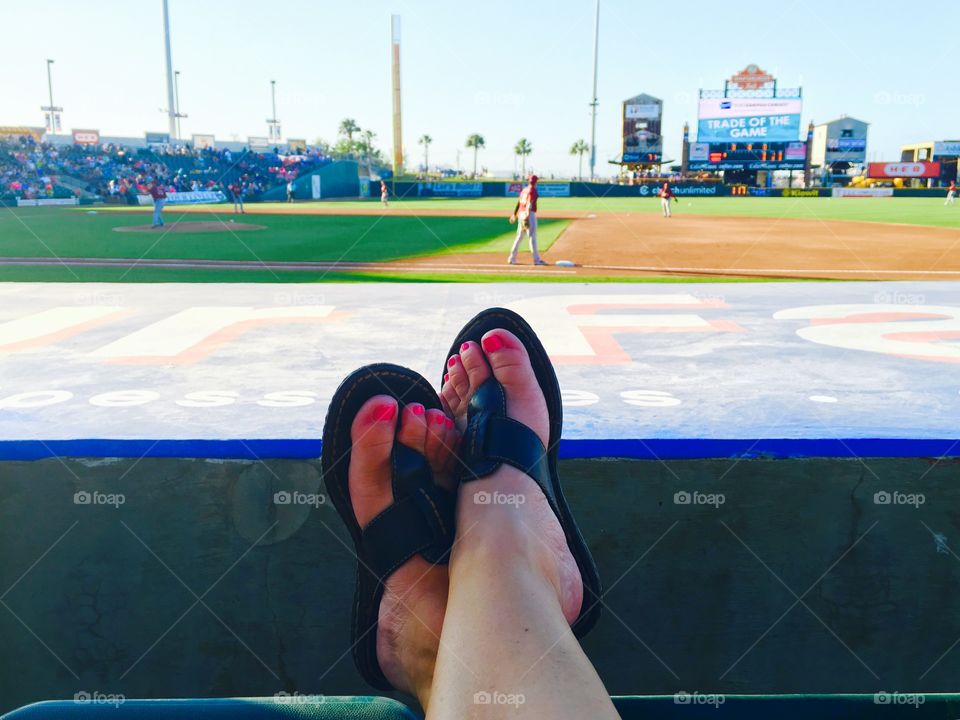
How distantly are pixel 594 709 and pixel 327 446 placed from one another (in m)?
0.88

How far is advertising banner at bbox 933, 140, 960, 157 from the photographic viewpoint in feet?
224

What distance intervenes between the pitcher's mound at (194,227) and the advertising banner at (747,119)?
44049 mm

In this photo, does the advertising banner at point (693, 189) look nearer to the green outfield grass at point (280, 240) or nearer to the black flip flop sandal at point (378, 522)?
the green outfield grass at point (280, 240)

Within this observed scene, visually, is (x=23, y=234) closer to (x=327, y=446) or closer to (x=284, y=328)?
(x=284, y=328)

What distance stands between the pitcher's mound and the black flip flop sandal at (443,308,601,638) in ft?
55.0

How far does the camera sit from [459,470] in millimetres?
1840

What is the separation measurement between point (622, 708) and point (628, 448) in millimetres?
691

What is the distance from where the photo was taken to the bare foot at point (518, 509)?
5.05 feet

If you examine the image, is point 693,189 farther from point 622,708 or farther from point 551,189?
point 622,708

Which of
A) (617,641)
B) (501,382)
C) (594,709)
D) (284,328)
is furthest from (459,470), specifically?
(284,328)

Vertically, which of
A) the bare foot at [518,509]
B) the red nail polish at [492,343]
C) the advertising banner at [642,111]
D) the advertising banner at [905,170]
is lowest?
the bare foot at [518,509]

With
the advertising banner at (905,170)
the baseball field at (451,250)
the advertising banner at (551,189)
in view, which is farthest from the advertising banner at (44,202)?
the advertising banner at (905,170)

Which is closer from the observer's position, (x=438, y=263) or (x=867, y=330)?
(x=867, y=330)

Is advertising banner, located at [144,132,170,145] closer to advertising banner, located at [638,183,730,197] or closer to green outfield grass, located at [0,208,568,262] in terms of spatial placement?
advertising banner, located at [638,183,730,197]
